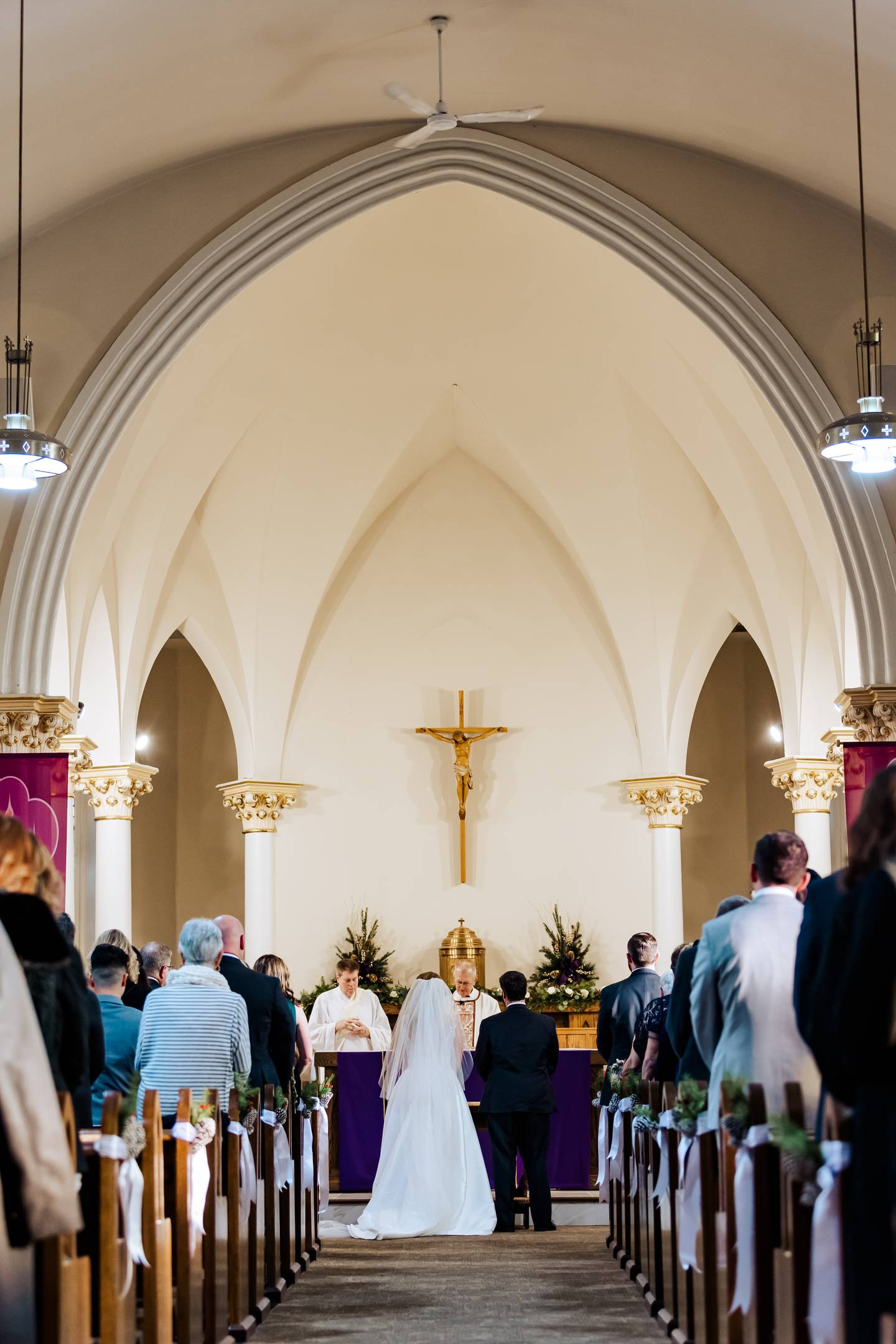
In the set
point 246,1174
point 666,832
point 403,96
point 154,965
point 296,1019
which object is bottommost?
point 246,1174

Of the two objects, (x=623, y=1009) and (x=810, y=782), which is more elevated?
(x=810, y=782)

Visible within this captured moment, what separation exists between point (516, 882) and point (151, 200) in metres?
8.75

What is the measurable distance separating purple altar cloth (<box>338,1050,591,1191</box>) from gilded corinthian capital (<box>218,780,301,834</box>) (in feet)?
18.4

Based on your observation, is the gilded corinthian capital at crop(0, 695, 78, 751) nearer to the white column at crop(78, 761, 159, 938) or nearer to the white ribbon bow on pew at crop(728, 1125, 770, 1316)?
the white column at crop(78, 761, 159, 938)

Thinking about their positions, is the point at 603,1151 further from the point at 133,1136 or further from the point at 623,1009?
the point at 133,1136

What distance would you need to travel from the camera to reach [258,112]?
10.2 meters

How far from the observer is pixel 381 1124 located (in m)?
11.4

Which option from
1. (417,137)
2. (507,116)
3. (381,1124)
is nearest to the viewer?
(507,116)

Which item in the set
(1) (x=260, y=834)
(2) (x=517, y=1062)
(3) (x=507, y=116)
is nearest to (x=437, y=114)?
(3) (x=507, y=116)

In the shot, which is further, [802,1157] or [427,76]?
[427,76]

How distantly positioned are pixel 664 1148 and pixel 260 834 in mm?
11007

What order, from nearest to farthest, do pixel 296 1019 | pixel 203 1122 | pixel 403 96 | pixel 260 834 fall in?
pixel 203 1122
pixel 296 1019
pixel 403 96
pixel 260 834

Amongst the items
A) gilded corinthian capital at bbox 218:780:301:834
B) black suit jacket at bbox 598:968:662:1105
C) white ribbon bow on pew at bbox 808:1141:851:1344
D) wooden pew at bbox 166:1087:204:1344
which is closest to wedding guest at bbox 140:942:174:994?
black suit jacket at bbox 598:968:662:1105

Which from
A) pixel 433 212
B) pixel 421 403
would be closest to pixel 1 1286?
pixel 433 212
